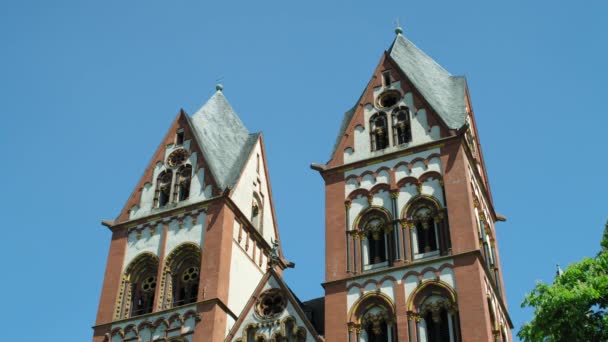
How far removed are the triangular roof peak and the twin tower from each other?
10 centimetres

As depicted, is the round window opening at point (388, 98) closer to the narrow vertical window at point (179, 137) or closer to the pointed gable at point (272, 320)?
the pointed gable at point (272, 320)

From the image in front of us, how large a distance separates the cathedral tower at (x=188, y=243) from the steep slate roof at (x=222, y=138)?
79mm

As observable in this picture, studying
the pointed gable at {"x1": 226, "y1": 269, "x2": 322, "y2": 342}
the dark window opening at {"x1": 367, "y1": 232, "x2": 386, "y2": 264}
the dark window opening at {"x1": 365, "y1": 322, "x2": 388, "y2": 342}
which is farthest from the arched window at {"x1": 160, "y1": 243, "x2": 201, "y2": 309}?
the dark window opening at {"x1": 365, "y1": 322, "x2": 388, "y2": 342}

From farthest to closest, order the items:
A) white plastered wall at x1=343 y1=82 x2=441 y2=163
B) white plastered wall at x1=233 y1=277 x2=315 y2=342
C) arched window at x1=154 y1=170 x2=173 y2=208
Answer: arched window at x1=154 y1=170 x2=173 y2=208, white plastered wall at x1=343 y1=82 x2=441 y2=163, white plastered wall at x1=233 y1=277 x2=315 y2=342

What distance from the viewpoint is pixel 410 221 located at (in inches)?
1342

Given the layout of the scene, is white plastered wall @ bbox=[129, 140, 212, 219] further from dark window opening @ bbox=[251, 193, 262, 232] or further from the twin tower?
dark window opening @ bbox=[251, 193, 262, 232]

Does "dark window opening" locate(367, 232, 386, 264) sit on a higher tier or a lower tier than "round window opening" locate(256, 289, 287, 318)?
higher

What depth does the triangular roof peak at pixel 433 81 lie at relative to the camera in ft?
124

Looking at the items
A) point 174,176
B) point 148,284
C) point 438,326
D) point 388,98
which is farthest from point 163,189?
point 438,326

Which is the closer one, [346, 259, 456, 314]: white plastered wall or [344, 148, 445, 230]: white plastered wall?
[346, 259, 456, 314]: white plastered wall

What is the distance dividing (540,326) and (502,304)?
7.05 meters

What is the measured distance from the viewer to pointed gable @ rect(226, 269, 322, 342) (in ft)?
107

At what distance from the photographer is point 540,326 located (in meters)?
27.8

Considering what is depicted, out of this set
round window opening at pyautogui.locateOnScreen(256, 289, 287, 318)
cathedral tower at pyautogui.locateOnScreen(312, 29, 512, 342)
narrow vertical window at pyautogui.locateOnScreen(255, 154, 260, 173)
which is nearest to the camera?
A: cathedral tower at pyautogui.locateOnScreen(312, 29, 512, 342)
